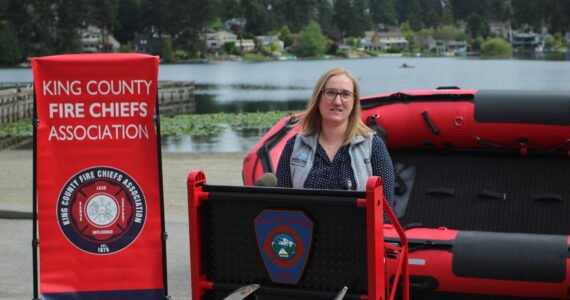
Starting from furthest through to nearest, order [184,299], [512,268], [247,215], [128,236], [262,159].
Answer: [262,159]
[184,299]
[512,268]
[128,236]
[247,215]

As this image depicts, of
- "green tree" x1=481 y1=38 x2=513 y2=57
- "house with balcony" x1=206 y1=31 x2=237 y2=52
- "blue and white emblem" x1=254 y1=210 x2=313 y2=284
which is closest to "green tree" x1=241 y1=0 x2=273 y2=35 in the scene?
"house with balcony" x1=206 y1=31 x2=237 y2=52

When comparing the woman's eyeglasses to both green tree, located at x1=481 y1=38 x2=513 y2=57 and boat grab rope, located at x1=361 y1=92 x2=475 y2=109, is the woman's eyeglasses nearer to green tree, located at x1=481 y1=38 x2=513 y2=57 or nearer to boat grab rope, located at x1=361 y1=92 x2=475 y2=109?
boat grab rope, located at x1=361 y1=92 x2=475 y2=109

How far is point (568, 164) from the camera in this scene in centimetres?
614

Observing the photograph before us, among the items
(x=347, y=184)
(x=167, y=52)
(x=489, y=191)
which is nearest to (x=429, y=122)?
(x=489, y=191)

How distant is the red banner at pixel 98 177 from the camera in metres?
3.80

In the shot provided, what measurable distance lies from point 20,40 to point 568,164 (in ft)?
371

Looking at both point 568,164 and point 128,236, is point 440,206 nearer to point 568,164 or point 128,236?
point 568,164

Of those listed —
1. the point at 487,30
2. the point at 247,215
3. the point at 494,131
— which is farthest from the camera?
the point at 487,30

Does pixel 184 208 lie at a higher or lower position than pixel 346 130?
lower

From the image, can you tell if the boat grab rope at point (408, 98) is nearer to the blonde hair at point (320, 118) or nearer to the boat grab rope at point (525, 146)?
the boat grab rope at point (525, 146)

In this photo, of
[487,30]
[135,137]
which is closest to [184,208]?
[135,137]

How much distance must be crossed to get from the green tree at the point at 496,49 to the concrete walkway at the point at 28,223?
137 meters

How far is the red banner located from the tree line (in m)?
107

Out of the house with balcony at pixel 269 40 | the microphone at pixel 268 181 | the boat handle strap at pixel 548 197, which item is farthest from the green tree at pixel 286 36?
the microphone at pixel 268 181
